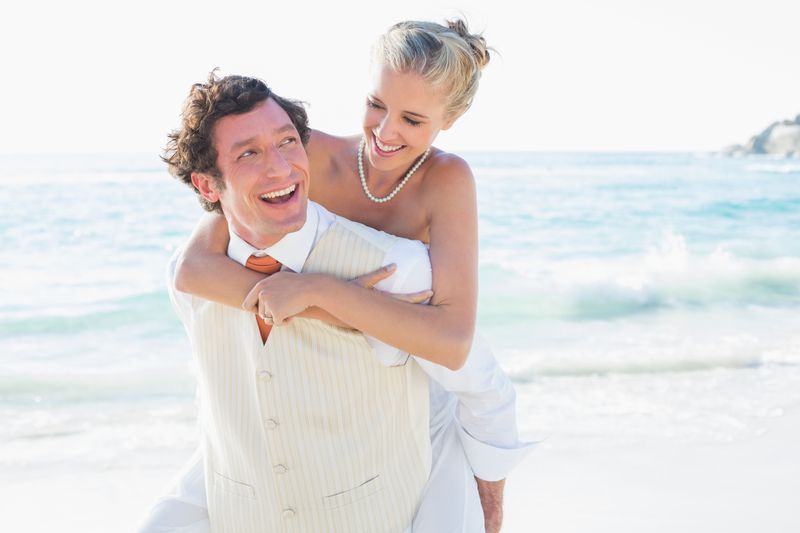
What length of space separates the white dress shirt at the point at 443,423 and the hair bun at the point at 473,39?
1.06m

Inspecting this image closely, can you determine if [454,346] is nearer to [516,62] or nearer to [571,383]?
[571,383]

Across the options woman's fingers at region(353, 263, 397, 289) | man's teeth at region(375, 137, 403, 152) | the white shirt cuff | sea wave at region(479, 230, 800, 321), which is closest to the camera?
woman's fingers at region(353, 263, 397, 289)

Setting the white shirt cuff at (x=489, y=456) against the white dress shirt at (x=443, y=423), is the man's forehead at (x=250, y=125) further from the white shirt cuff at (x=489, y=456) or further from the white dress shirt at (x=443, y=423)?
the white shirt cuff at (x=489, y=456)

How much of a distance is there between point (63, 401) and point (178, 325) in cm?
317

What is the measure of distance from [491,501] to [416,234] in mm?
919

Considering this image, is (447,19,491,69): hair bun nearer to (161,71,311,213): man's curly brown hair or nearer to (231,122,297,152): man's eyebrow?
(161,71,311,213): man's curly brown hair

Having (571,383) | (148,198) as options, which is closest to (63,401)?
(571,383)

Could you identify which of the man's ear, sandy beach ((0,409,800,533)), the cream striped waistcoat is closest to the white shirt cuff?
the cream striped waistcoat

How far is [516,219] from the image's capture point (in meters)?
21.1

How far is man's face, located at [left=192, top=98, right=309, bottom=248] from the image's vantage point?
2279 mm

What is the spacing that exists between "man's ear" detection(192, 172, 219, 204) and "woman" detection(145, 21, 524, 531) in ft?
0.36

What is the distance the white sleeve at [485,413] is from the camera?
2516mm

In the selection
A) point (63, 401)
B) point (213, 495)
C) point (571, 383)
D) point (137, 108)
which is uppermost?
point (213, 495)

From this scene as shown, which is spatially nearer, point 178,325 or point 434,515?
point 434,515
